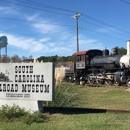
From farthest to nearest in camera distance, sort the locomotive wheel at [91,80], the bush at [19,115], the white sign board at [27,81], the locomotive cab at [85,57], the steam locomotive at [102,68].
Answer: the locomotive cab at [85,57] < the locomotive wheel at [91,80] < the steam locomotive at [102,68] < the white sign board at [27,81] < the bush at [19,115]

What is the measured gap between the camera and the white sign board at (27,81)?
7184 millimetres

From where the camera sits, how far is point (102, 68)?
23.9m

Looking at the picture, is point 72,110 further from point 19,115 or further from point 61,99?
point 19,115

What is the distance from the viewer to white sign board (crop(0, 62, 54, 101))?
718cm

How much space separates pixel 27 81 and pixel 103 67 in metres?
17.0

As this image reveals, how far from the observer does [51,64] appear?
7160 millimetres

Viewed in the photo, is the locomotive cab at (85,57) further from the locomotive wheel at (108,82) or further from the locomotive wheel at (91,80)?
the locomotive wheel at (108,82)

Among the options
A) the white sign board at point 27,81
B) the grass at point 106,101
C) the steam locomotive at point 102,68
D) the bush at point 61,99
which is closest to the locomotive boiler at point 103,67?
the steam locomotive at point 102,68

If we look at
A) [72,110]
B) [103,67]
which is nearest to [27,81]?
[72,110]

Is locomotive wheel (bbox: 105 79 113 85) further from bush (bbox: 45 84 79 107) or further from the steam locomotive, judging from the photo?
bush (bbox: 45 84 79 107)

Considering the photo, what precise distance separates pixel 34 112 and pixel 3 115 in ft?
2.71

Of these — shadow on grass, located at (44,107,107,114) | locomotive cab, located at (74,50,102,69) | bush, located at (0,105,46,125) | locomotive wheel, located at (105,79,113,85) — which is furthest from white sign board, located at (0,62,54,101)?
locomotive cab, located at (74,50,102,69)

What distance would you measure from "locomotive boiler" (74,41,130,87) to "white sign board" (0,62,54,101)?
14573 mm

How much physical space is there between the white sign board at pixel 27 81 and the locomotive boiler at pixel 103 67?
47.8 feet
